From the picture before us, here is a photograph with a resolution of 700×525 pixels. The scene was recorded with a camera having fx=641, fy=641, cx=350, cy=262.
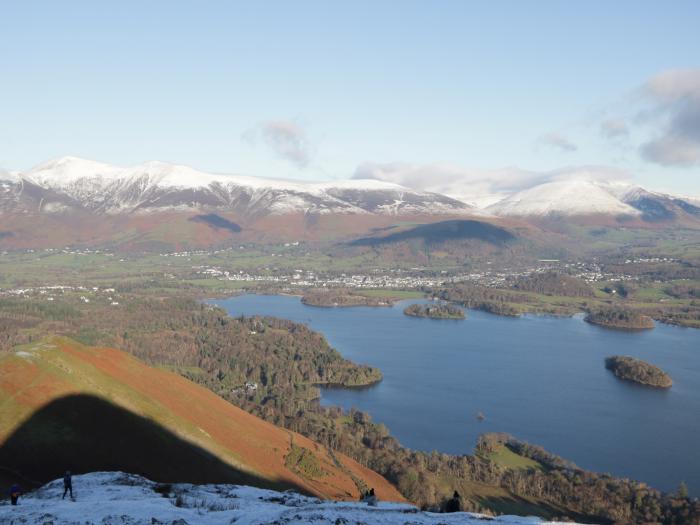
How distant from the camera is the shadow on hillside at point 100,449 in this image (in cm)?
4056

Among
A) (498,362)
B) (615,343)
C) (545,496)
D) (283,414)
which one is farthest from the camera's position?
A: (615,343)

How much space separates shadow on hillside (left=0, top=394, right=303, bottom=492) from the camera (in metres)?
40.6

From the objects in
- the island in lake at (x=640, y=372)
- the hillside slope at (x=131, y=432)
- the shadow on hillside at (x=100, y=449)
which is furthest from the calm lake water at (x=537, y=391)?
the shadow on hillside at (x=100, y=449)

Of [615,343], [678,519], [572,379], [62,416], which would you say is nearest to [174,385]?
[62,416]

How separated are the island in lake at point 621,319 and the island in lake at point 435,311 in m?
33.3

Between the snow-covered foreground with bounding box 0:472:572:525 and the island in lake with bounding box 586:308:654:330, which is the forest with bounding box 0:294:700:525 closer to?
the snow-covered foreground with bounding box 0:472:572:525

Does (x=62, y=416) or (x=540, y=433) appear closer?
(x=62, y=416)

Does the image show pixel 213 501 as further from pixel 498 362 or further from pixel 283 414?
pixel 498 362

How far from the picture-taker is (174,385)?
61625 millimetres

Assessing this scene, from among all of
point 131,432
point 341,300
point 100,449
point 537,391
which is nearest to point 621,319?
point 537,391

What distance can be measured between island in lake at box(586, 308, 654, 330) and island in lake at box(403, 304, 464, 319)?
109ft

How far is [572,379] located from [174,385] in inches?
2684

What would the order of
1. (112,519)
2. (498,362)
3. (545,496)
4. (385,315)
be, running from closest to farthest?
(112,519)
(545,496)
(498,362)
(385,315)

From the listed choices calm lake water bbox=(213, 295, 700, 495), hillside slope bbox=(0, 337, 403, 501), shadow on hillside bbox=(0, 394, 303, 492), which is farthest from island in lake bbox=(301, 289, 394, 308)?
shadow on hillside bbox=(0, 394, 303, 492)
